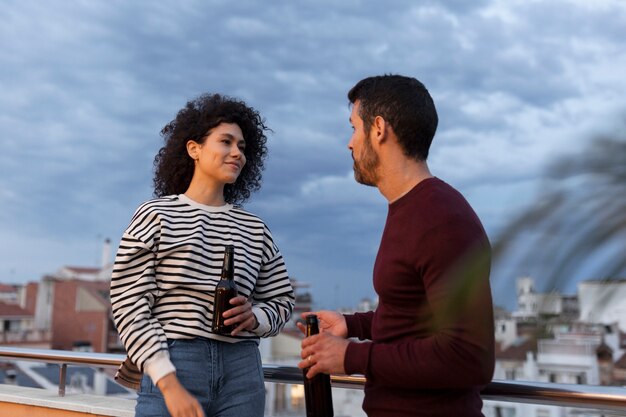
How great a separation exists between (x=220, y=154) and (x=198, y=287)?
35 cm

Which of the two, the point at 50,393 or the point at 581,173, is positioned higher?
the point at 581,173

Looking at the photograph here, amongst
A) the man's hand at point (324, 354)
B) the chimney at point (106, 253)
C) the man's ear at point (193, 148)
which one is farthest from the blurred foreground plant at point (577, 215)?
the chimney at point (106, 253)

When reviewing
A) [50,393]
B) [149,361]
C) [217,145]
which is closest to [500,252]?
[149,361]

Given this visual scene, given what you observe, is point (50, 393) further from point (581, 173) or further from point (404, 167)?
point (581, 173)

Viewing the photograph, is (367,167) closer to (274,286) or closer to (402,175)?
(402,175)

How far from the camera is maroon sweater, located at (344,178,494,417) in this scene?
0.91m

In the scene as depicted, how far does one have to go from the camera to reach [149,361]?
4.21 feet

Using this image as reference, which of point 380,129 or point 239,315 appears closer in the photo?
point 380,129

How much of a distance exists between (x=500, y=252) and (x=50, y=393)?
2.80 m

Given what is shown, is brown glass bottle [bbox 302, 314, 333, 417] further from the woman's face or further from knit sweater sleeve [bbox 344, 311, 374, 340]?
the woman's face

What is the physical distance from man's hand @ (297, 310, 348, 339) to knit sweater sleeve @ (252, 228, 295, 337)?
19 cm

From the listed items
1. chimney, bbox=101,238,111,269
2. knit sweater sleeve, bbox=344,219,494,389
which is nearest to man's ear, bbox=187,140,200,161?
knit sweater sleeve, bbox=344,219,494,389

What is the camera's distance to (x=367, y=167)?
1.12 m

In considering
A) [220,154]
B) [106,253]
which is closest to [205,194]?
[220,154]
